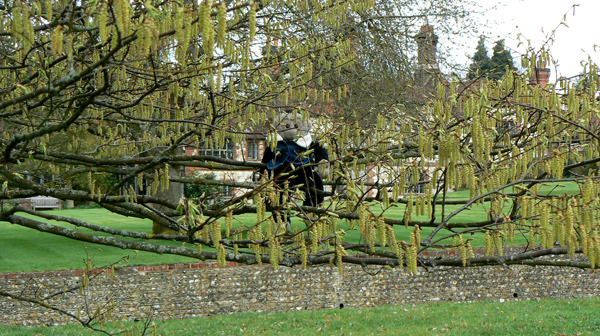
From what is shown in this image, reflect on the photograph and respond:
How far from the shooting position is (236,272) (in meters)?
11.0

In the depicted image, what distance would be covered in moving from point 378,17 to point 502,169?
8967 millimetres

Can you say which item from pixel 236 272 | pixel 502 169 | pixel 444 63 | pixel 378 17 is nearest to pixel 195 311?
pixel 236 272

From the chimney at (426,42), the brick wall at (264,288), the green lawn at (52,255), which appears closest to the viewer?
the brick wall at (264,288)

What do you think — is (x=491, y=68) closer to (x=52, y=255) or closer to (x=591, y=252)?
(x=591, y=252)

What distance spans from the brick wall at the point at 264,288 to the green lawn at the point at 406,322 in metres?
0.57

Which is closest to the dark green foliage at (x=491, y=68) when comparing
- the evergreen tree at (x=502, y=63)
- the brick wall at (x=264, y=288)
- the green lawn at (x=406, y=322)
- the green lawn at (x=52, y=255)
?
the evergreen tree at (x=502, y=63)

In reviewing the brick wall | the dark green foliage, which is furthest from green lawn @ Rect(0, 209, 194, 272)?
the dark green foliage

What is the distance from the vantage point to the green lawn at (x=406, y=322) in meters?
8.92

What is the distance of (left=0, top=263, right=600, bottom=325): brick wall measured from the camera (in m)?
9.81

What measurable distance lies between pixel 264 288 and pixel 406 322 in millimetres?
2877

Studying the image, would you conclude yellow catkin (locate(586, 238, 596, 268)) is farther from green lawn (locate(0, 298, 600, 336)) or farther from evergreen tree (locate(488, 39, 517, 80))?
green lawn (locate(0, 298, 600, 336))

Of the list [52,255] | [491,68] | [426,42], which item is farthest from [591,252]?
[52,255]

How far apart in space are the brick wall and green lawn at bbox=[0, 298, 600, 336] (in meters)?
0.57

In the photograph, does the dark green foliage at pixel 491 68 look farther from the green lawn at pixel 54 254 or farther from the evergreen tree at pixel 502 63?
the green lawn at pixel 54 254
